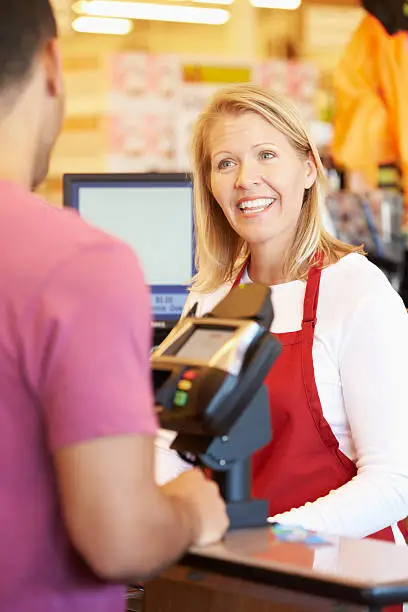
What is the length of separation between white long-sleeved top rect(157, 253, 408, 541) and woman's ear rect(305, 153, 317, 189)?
0.91 feet

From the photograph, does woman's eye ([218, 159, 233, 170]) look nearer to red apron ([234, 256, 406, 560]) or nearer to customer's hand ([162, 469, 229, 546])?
red apron ([234, 256, 406, 560])


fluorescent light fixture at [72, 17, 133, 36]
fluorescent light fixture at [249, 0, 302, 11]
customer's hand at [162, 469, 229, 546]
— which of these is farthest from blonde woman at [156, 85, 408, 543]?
fluorescent light fixture at [72, 17, 133, 36]

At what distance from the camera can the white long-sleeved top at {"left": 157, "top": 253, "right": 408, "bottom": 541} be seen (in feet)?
7.13

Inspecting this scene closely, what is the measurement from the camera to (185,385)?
158cm

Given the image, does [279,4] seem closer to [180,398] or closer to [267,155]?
[267,155]

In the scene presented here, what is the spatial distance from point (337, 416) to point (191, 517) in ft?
3.01

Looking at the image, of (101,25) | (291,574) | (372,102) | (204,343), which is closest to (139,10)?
(101,25)

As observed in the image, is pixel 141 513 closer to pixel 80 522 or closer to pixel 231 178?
pixel 80 522

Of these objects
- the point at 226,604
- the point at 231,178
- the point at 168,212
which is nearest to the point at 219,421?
the point at 226,604

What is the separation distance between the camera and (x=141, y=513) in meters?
1.25

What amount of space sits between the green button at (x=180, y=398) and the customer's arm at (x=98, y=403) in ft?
0.97

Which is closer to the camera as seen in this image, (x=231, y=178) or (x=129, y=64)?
(x=231, y=178)

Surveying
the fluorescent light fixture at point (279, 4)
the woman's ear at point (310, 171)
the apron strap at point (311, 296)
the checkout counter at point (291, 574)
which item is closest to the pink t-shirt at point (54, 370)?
the checkout counter at point (291, 574)

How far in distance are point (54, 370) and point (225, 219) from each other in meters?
1.61
